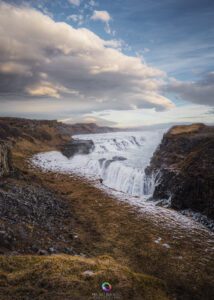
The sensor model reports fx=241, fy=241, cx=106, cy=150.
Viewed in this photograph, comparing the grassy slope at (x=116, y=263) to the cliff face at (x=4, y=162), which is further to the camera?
the cliff face at (x=4, y=162)

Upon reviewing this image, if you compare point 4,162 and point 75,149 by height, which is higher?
point 4,162

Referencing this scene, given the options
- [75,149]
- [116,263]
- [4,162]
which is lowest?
[116,263]

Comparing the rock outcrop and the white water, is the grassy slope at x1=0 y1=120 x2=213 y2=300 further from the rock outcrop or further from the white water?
the rock outcrop

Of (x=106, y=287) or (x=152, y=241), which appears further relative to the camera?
(x=152, y=241)

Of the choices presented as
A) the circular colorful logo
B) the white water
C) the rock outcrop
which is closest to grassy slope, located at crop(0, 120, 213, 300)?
the circular colorful logo

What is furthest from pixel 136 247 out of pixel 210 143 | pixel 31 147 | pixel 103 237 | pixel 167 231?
pixel 31 147

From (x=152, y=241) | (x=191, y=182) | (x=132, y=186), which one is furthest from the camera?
(x=132, y=186)

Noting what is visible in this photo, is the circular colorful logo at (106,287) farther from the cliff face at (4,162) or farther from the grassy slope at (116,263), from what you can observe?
the cliff face at (4,162)

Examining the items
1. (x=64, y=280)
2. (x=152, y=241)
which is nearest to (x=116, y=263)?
(x=64, y=280)

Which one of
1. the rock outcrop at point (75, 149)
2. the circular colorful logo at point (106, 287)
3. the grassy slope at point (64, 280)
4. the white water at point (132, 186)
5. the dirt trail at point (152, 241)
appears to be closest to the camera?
the grassy slope at point (64, 280)

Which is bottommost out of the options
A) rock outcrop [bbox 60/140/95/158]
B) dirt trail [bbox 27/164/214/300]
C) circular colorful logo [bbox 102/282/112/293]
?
dirt trail [bbox 27/164/214/300]

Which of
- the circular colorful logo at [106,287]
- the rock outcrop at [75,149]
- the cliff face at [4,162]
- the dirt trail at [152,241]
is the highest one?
the cliff face at [4,162]

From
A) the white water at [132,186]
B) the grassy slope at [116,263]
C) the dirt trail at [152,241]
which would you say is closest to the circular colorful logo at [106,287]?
the grassy slope at [116,263]

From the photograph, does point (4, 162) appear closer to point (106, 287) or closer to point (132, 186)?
point (132, 186)
